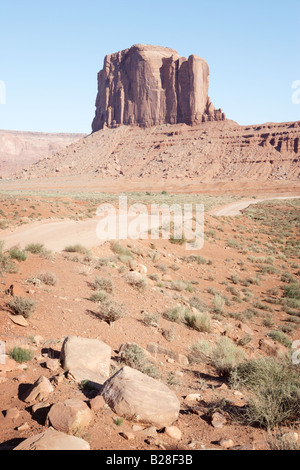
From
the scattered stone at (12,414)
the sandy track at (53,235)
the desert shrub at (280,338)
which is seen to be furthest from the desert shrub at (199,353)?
the sandy track at (53,235)

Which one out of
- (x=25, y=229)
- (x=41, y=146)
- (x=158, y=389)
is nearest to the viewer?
(x=158, y=389)

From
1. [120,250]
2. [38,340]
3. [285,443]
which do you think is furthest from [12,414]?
[120,250]

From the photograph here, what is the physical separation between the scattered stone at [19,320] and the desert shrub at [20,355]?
104cm

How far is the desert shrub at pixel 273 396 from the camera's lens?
4285 millimetres

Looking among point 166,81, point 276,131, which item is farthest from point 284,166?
point 166,81

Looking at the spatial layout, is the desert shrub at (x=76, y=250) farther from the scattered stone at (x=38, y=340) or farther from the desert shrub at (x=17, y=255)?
the scattered stone at (x=38, y=340)

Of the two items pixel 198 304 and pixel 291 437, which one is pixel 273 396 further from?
pixel 198 304

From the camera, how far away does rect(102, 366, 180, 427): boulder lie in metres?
4.14

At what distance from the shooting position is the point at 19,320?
258 inches

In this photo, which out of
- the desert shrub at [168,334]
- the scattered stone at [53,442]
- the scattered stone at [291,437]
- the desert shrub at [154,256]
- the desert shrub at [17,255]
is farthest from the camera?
the desert shrub at [154,256]

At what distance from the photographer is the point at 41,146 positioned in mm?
191500

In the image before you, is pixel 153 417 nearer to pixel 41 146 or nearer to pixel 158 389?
pixel 158 389

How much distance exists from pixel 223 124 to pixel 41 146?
124 metres

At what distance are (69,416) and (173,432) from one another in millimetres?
1249
